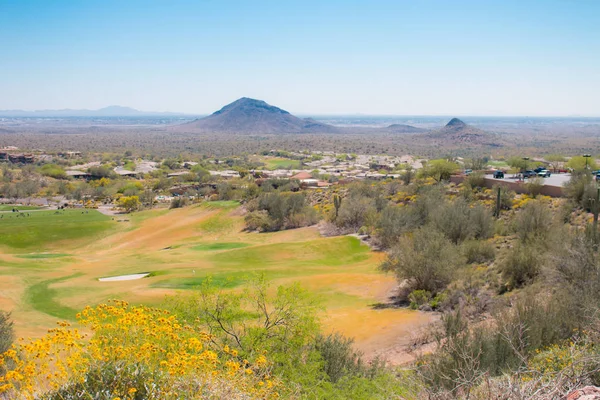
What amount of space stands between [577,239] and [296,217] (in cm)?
3261

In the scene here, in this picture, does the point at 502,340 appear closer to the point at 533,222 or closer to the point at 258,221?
the point at 533,222

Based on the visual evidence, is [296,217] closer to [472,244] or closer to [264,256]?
[264,256]

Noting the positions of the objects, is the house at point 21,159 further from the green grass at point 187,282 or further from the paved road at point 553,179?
the green grass at point 187,282

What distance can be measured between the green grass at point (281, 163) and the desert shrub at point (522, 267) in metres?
109

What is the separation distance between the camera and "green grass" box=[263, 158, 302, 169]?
132m

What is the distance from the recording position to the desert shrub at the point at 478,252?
27.6 m

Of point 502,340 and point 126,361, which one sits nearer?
point 126,361

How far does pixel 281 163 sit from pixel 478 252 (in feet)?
381

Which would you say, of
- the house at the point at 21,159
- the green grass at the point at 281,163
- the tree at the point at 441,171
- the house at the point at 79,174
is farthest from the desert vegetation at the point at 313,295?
the house at the point at 21,159

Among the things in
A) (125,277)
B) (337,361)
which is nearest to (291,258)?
(125,277)

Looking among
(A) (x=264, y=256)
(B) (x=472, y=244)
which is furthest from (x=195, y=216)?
(B) (x=472, y=244)

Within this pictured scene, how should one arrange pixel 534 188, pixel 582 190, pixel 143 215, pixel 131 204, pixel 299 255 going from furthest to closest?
pixel 131 204 < pixel 143 215 < pixel 534 188 < pixel 299 255 < pixel 582 190

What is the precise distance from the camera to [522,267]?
22.1 metres

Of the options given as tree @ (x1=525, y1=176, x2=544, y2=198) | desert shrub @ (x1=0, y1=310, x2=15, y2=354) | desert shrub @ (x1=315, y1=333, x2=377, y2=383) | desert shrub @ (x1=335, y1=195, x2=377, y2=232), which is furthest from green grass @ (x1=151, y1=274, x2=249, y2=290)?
tree @ (x1=525, y1=176, x2=544, y2=198)
